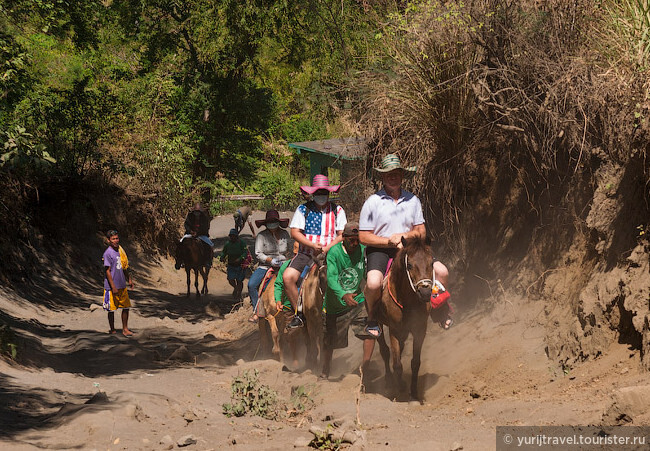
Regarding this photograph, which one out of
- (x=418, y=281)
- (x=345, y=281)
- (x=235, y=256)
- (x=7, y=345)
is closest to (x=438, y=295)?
(x=418, y=281)

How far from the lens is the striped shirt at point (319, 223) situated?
9.99m

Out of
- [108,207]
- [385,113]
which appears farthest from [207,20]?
[385,113]

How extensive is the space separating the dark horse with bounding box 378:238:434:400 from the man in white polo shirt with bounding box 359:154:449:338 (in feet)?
0.58

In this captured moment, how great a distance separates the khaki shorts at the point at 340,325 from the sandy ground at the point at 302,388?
499 millimetres

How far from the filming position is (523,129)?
949 cm

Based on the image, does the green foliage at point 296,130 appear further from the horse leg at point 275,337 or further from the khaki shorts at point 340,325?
the khaki shorts at point 340,325

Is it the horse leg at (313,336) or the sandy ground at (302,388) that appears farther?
the horse leg at (313,336)

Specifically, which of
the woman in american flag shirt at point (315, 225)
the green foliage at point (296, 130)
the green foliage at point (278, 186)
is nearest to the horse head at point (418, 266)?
the woman in american flag shirt at point (315, 225)

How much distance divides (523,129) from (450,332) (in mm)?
3013

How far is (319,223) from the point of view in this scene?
999 centimetres

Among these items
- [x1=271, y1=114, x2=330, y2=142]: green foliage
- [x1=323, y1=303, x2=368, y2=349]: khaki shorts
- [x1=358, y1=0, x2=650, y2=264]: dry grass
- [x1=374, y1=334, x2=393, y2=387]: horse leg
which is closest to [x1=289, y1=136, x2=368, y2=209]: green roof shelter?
[x1=358, y1=0, x2=650, y2=264]: dry grass

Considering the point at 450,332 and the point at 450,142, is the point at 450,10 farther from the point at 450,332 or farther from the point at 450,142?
the point at 450,332

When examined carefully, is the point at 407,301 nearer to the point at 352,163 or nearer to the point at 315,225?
the point at 315,225

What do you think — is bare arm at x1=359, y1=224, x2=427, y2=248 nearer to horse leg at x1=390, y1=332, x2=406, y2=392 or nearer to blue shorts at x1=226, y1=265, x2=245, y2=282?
horse leg at x1=390, y1=332, x2=406, y2=392
